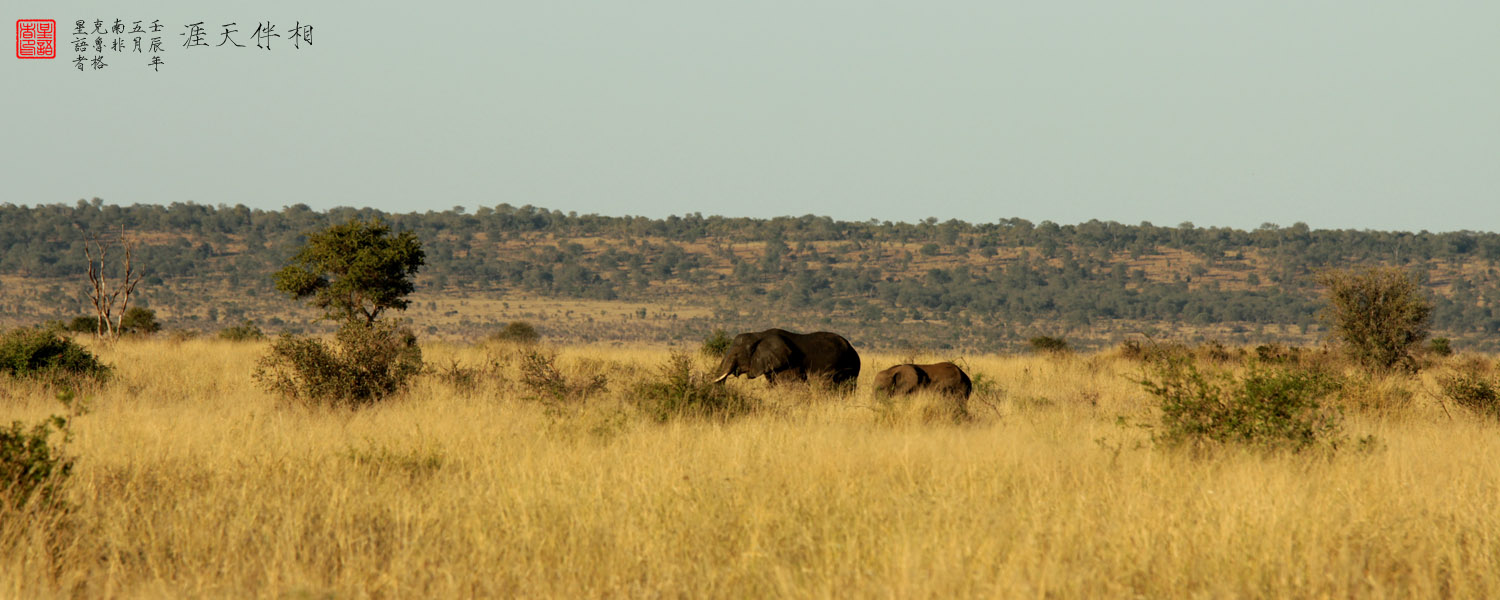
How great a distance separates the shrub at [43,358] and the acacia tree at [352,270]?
34.1ft

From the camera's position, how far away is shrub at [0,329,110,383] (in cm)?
1443

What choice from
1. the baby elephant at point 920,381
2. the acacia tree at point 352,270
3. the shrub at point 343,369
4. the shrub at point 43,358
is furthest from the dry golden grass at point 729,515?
the acacia tree at point 352,270

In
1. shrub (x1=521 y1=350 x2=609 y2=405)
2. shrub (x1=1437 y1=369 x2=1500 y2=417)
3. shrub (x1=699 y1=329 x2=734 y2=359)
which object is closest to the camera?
shrub (x1=1437 y1=369 x2=1500 y2=417)

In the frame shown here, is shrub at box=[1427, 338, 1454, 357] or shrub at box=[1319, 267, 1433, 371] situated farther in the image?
shrub at box=[1427, 338, 1454, 357]

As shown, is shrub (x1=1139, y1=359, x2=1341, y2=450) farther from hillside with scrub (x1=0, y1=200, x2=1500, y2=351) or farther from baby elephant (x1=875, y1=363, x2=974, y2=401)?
hillside with scrub (x1=0, y1=200, x2=1500, y2=351)

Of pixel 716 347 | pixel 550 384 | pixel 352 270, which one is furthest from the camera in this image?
pixel 716 347

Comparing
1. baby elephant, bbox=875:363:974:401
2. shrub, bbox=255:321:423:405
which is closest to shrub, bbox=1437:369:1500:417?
baby elephant, bbox=875:363:974:401

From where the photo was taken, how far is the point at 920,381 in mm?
14758

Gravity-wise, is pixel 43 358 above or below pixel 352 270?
below

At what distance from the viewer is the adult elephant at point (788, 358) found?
16703mm

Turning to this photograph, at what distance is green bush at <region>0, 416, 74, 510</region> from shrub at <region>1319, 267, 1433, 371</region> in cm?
2423

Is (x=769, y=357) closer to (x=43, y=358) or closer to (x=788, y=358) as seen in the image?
(x=788, y=358)

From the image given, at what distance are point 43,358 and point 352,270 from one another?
11223 millimetres

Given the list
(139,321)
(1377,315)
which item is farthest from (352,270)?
(1377,315)
